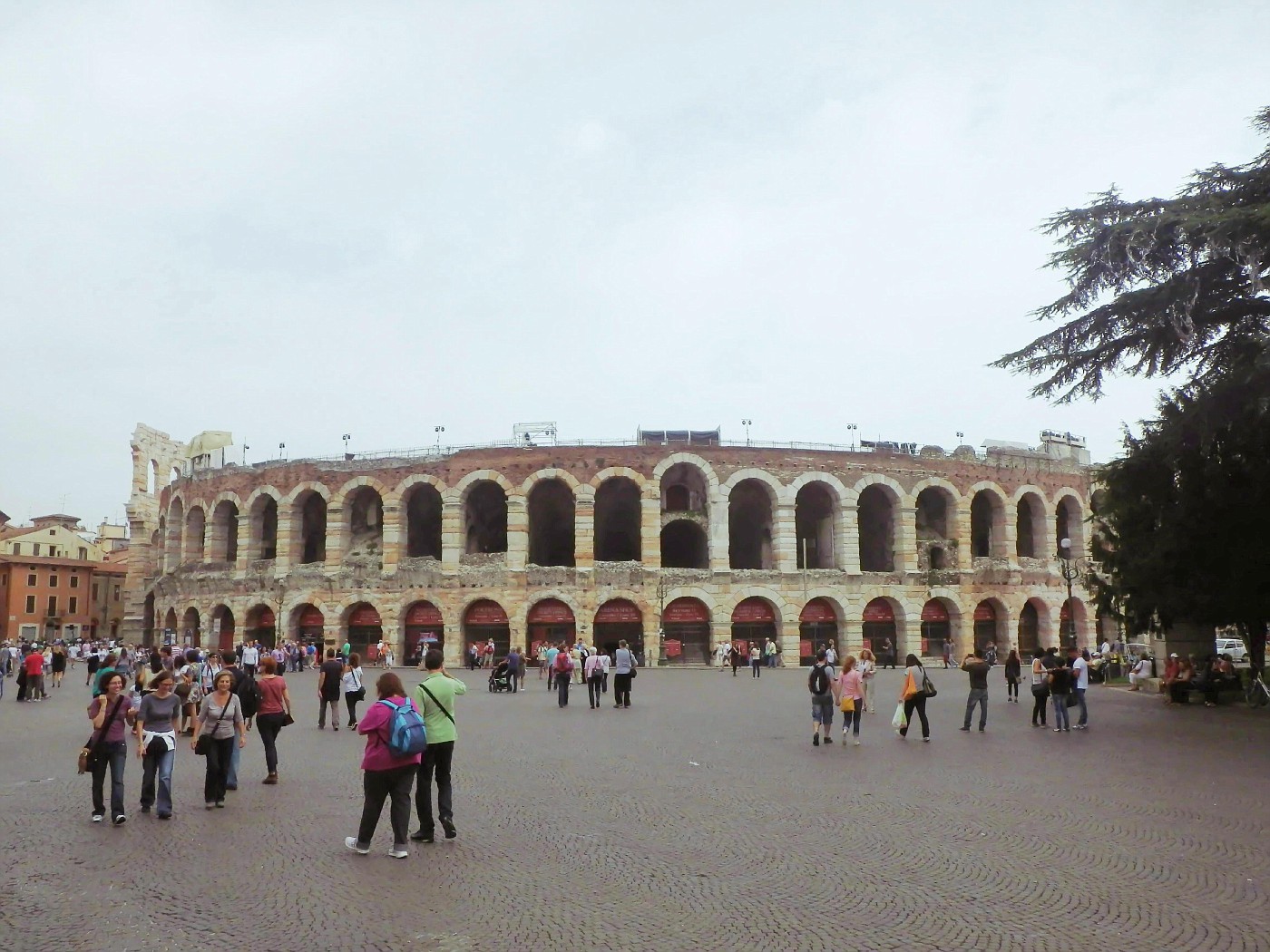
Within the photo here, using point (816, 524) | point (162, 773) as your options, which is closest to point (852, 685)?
point (162, 773)

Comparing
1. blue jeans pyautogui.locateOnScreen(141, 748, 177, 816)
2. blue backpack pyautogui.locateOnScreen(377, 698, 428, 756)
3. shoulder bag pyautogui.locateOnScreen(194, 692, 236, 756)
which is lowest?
blue jeans pyautogui.locateOnScreen(141, 748, 177, 816)

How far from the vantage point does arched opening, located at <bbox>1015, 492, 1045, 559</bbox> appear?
4431cm

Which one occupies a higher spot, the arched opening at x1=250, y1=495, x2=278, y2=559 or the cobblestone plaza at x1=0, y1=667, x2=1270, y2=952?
the arched opening at x1=250, y1=495, x2=278, y2=559

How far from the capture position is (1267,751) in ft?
43.8

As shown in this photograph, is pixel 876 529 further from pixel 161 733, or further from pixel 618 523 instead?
pixel 161 733

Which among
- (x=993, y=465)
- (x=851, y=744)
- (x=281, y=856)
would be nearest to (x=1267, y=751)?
(x=851, y=744)

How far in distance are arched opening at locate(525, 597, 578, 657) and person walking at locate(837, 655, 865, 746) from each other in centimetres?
2556

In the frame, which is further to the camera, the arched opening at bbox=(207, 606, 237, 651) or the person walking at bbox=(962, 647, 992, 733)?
the arched opening at bbox=(207, 606, 237, 651)

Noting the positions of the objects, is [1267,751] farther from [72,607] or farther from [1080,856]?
[72,607]

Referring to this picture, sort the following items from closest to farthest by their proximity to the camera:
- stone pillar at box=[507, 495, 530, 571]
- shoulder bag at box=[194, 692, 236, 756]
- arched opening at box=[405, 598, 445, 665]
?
shoulder bag at box=[194, 692, 236, 756]
stone pillar at box=[507, 495, 530, 571]
arched opening at box=[405, 598, 445, 665]

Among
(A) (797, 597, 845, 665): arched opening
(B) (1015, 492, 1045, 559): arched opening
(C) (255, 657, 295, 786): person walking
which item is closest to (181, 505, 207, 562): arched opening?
(A) (797, 597, 845, 665): arched opening

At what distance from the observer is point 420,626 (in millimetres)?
40375

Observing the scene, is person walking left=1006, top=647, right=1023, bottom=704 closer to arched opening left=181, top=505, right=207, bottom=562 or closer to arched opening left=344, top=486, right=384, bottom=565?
arched opening left=344, top=486, right=384, bottom=565

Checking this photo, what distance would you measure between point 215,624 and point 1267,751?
1654 inches
